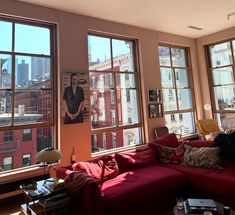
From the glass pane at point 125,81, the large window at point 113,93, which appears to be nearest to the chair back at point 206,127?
the large window at point 113,93

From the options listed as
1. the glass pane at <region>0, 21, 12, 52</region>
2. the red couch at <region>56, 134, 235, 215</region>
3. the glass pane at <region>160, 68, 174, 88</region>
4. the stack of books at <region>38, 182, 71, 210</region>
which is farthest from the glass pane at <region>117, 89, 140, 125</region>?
the stack of books at <region>38, 182, 71, 210</region>

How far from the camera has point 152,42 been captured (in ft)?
18.7

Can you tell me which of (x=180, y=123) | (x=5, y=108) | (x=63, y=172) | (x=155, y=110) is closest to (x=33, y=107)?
(x=5, y=108)

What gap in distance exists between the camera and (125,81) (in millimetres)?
5270

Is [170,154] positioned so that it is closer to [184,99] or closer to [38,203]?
[38,203]

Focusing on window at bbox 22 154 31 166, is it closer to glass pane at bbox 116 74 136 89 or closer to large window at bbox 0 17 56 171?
large window at bbox 0 17 56 171

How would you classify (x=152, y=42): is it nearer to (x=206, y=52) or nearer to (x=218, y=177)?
(x=206, y=52)

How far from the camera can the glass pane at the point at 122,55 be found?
514cm

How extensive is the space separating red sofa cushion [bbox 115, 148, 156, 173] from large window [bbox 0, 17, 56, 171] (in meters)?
1.52

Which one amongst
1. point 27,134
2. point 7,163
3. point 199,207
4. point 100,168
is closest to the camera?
point 199,207

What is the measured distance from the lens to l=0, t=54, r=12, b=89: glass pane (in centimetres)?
366

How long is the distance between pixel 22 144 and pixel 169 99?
4.10m

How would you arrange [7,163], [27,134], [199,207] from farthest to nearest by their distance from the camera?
[27,134]
[7,163]
[199,207]

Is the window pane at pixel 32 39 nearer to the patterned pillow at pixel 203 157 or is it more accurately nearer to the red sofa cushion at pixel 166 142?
the red sofa cushion at pixel 166 142
